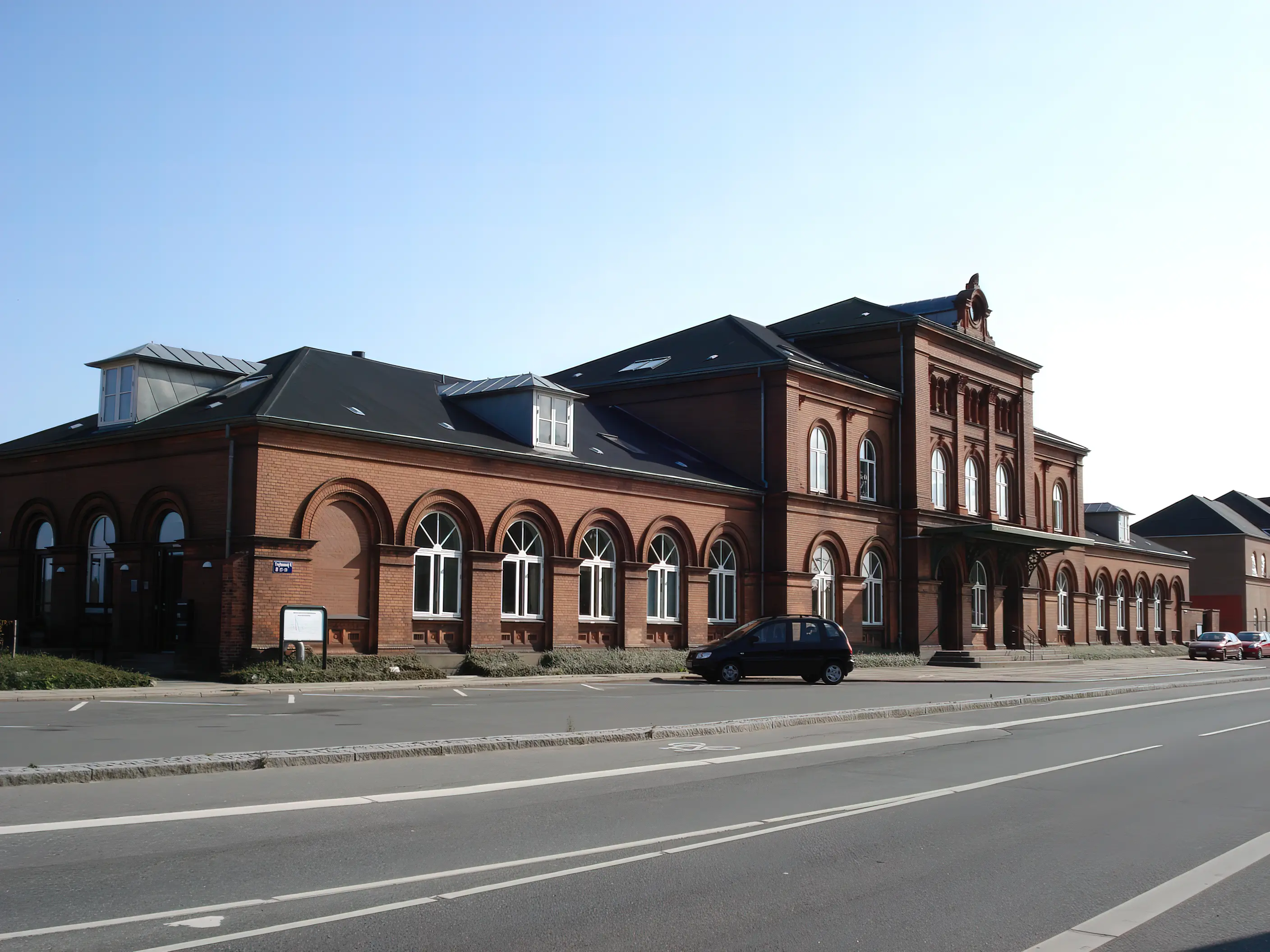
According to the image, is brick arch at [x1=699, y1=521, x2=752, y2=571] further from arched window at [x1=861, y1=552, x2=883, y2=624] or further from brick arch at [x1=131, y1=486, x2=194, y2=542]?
brick arch at [x1=131, y1=486, x2=194, y2=542]

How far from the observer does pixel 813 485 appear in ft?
139

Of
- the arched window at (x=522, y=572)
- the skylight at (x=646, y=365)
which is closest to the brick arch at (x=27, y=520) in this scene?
the arched window at (x=522, y=572)

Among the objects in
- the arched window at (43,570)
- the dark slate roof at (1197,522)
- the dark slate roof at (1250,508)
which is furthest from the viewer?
the dark slate roof at (1250,508)

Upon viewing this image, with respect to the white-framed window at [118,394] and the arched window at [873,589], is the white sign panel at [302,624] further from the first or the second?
the arched window at [873,589]

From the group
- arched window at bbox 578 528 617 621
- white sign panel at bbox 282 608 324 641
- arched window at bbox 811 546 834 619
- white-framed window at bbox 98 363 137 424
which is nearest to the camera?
white sign panel at bbox 282 608 324 641

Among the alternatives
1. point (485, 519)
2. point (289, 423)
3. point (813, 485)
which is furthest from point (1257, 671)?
point (289, 423)

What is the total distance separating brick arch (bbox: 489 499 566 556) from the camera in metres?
31.7

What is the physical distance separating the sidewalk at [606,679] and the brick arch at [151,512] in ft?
17.0

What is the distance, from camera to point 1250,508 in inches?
4090

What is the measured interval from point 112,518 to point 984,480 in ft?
112

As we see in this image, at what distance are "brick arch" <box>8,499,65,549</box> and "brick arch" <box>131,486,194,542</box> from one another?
4.30 metres

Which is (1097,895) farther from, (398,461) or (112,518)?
(112,518)

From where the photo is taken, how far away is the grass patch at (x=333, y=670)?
25188 millimetres

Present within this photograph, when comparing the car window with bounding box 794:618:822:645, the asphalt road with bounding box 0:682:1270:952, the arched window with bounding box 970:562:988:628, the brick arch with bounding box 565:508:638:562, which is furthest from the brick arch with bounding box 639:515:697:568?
the asphalt road with bounding box 0:682:1270:952
